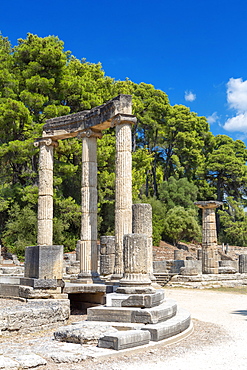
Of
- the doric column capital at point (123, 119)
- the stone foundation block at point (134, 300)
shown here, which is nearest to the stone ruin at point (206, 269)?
the doric column capital at point (123, 119)

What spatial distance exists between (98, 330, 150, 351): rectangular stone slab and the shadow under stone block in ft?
17.1

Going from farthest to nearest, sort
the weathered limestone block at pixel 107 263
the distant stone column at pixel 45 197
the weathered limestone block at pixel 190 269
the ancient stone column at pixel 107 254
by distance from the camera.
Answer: the weathered limestone block at pixel 190 269 → the weathered limestone block at pixel 107 263 → the ancient stone column at pixel 107 254 → the distant stone column at pixel 45 197

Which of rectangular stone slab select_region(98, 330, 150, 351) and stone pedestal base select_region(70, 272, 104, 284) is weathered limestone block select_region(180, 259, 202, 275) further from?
rectangular stone slab select_region(98, 330, 150, 351)

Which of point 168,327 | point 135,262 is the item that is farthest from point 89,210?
point 168,327

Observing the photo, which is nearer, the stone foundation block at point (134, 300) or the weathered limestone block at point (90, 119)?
the stone foundation block at point (134, 300)

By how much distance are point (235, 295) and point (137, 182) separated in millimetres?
15934

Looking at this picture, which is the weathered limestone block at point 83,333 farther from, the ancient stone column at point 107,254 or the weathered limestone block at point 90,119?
the ancient stone column at point 107,254

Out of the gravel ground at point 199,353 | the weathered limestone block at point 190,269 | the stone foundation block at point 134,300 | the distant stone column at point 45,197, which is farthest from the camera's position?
the weathered limestone block at point 190,269

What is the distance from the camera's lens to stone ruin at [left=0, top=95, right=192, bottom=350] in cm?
797

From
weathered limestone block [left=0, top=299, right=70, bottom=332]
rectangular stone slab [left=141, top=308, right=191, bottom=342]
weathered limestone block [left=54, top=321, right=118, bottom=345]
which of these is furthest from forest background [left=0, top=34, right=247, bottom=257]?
weathered limestone block [left=54, top=321, right=118, bottom=345]

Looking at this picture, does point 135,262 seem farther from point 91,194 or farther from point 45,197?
point 45,197

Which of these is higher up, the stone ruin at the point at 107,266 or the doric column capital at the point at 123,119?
the doric column capital at the point at 123,119

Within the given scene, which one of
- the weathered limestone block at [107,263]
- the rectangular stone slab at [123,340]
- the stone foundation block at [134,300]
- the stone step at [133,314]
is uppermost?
the weathered limestone block at [107,263]

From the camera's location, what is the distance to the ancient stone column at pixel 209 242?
2225cm
